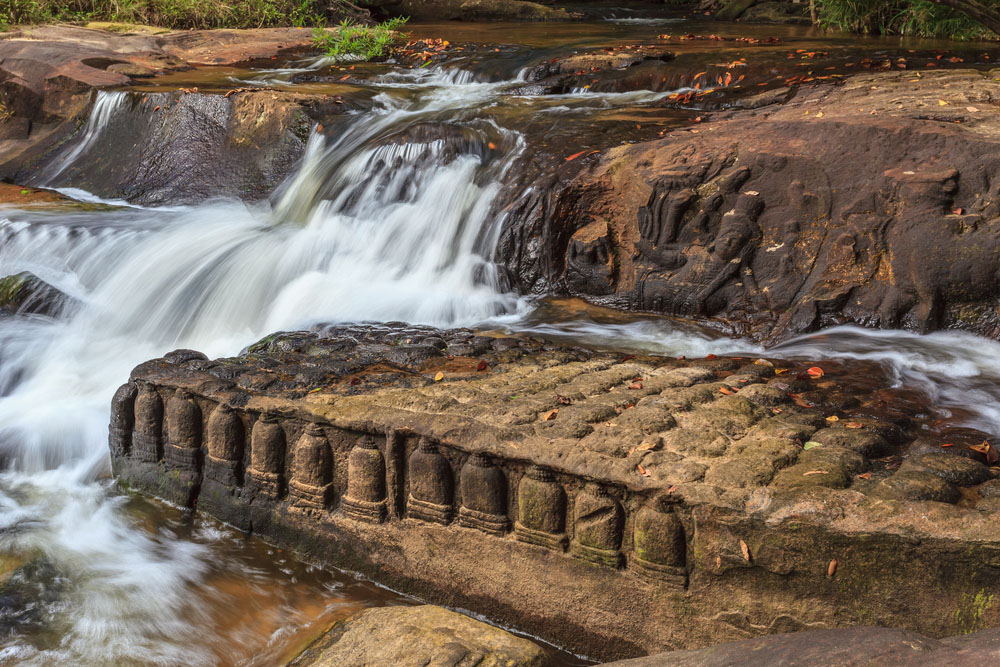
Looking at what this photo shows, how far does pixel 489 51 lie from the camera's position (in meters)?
10.8

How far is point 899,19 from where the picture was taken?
39.7ft

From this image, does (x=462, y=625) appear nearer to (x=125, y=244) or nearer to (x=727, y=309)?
(x=727, y=309)

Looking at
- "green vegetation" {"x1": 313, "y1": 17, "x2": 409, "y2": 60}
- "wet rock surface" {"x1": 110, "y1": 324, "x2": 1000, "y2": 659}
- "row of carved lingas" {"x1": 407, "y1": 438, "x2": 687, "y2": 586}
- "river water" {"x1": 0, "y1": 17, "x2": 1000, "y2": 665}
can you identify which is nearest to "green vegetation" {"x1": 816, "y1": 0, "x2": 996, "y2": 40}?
"river water" {"x1": 0, "y1": 17, "x2": 1000, "y2": 665}

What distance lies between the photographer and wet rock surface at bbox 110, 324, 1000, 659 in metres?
3.18

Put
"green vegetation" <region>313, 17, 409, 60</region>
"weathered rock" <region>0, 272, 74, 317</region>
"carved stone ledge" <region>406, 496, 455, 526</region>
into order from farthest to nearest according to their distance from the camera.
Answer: "green vegetation" <region>313, 17, 409, 60</region> → "weathered rock" <region>0, 272, 74, 317</region> → "carved stone ledge" <region>406, 496, 455, 526</region>

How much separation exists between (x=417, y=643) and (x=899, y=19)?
1158 centimetres

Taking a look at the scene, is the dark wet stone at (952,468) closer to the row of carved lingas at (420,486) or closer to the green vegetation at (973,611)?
the green vegetation at (973,611)

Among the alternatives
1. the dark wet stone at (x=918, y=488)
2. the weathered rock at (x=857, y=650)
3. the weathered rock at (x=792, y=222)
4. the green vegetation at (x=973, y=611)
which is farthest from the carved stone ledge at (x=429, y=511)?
the weathered rock at (x=792, y=222)

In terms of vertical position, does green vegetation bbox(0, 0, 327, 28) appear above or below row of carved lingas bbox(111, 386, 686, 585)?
above

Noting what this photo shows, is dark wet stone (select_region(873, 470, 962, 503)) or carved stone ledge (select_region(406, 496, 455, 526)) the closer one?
dark wet stone (select_region(873, 470, 962, 503))

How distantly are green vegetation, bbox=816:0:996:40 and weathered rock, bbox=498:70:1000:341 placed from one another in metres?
5.74

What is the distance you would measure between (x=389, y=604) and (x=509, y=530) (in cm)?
71

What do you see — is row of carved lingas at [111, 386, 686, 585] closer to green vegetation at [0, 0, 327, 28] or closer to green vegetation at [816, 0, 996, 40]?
green vegetation at [816, 0, 996, 40]

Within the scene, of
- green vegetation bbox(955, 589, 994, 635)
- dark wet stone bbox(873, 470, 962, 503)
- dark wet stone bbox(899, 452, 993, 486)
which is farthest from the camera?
dark wet stone bbox(899, 452, 993, 486)
